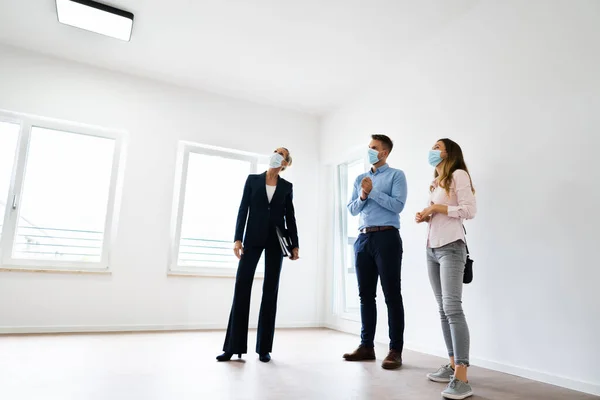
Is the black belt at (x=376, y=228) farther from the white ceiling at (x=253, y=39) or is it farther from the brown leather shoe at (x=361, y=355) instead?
the white ceiling at (x=253, y=39)

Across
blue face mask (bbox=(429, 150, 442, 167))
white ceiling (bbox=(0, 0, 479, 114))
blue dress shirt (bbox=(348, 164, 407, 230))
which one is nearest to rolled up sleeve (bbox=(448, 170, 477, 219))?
blue face mask (bbox=(429, 150, 442, 167))

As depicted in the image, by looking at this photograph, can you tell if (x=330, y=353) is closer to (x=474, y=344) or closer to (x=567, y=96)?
(x=474, y=344)

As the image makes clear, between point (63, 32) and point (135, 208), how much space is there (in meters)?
1.64

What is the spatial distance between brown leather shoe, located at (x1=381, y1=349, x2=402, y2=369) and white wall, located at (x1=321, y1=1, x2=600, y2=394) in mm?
575

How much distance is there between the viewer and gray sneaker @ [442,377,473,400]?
1774 millimetres

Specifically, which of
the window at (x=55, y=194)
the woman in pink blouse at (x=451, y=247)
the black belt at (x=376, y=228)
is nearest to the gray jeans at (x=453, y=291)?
the woman in pink blouse at (x=451, y=247)

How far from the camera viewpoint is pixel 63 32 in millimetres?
3391

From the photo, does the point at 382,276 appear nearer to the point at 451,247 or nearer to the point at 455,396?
the point at 451,247

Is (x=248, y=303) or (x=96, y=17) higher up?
(x=96, y=17)

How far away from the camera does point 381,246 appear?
2.47 meters

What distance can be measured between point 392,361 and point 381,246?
26.7 inches

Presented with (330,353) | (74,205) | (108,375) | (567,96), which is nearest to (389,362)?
(330,353)

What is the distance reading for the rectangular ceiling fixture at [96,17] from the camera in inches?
118

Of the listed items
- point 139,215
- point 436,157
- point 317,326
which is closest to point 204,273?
point 139,215
